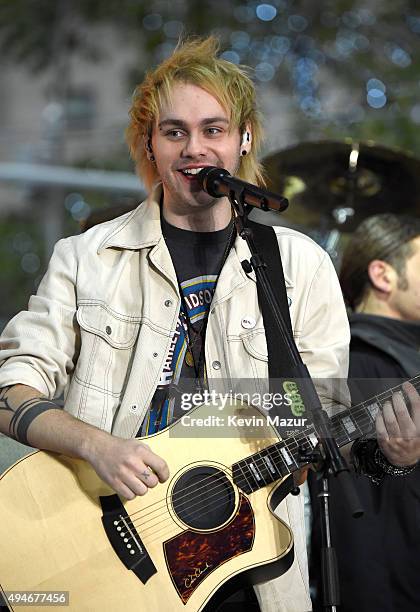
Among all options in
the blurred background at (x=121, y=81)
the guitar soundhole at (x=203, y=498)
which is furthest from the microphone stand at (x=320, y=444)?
the blurred background at (x=121, y=81)

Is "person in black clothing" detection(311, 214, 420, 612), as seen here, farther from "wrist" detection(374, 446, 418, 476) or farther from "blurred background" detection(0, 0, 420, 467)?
"blurred background" detection(0, 0, 420, 467)

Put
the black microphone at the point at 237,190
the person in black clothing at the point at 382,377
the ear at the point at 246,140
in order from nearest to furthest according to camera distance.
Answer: the black microphone at the point at 237,190 → the ear at the point at 246,140 → the person in black clothing at the point at 382,377

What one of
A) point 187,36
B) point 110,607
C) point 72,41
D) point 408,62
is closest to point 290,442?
point 110,607

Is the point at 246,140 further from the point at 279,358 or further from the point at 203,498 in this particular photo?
the point at 203,498

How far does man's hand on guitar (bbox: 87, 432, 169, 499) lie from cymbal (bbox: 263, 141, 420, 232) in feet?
9.46

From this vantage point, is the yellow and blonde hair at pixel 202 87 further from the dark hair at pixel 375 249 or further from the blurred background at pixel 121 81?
the blurred background at pixel 121 81

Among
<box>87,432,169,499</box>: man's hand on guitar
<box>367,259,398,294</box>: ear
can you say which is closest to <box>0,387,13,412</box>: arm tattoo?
<box>87,432,169,499</box>: man's hand on guitar

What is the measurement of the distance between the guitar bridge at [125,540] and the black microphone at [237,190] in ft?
2.95

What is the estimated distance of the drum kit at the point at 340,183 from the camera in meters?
5.48

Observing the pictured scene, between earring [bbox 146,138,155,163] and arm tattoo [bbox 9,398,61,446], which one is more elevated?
earring [bbox 146,138,155,163]

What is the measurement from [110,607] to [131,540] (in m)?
0.18

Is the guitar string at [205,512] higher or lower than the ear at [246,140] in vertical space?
Answer: lower

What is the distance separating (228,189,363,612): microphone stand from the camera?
101 inches

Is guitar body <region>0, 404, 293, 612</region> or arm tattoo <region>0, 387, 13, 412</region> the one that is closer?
guitar body <region>0, 404, 293, 612</region>
